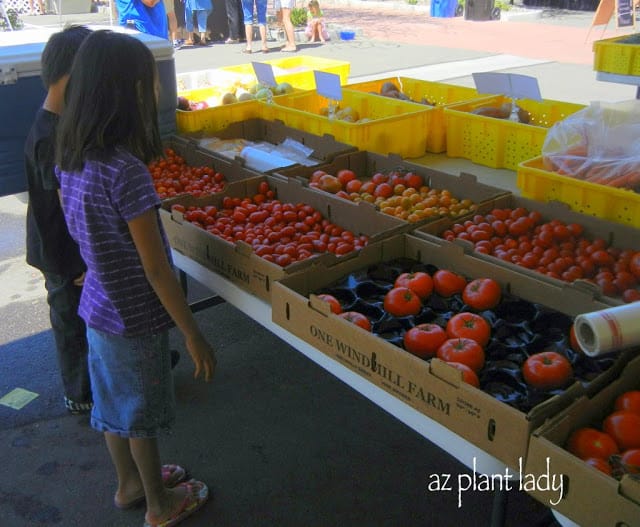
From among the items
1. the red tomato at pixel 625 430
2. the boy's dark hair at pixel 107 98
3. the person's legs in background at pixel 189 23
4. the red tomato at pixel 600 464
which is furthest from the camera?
the person's legs in background at pixel 189 23

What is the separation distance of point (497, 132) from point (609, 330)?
7.05ft

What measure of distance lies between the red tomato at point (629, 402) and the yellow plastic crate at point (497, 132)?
1864mm

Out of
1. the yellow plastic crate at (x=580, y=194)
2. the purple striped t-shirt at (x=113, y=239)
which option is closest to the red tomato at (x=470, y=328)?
the purple striped t-shirt at (x=113, y=239)

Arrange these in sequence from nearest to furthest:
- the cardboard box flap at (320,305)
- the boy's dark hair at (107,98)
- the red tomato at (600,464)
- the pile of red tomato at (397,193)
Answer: the red tomato at (600,464) → the boy's dark hair at (107,98) → the cardboard box flap at (320,305) → the pile of red tomato at (397,193)

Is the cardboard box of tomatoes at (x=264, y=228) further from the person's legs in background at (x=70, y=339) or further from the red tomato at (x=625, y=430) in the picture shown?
the red tomato at (x=625, y=430)

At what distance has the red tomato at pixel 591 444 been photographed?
1.41 metres

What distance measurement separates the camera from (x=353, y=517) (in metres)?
2.54

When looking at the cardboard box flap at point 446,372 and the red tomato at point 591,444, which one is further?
the cardboard box flap at point 446,372

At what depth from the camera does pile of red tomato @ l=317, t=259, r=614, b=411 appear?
166cm

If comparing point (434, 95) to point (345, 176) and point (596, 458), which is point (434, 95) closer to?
point (345, 176)

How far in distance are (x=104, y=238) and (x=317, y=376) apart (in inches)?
71.8

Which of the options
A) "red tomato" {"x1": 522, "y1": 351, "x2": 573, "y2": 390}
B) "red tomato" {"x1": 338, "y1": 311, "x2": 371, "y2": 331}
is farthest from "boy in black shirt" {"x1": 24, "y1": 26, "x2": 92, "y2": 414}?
"red tomato" {"x1": 522, "y1": 351, "x2": 573, "y2": 390}

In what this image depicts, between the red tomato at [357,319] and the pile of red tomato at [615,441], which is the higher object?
the red tomato at [357,319]

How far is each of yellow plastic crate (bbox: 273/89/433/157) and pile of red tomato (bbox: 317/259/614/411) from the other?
1377 millimetres
